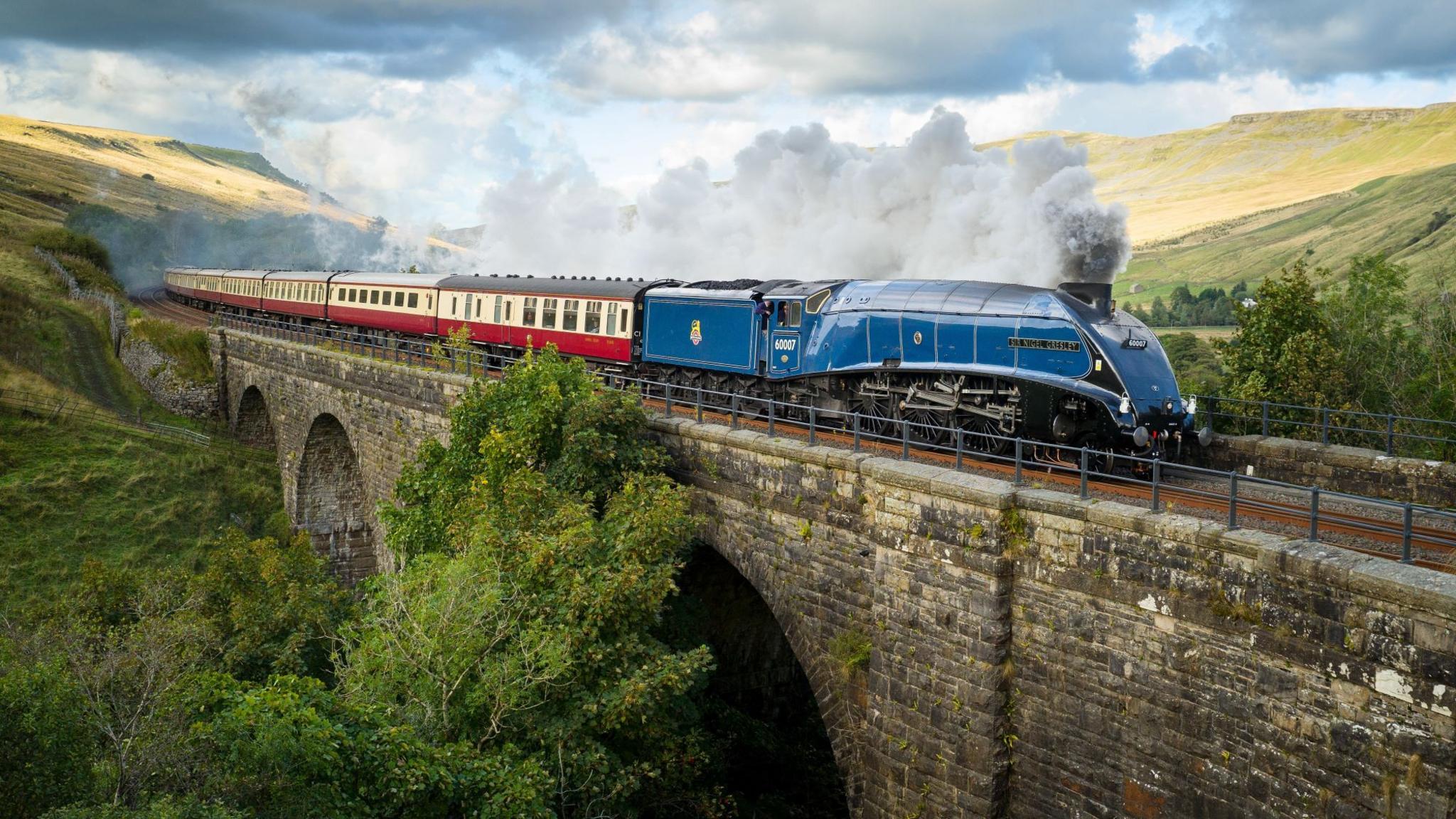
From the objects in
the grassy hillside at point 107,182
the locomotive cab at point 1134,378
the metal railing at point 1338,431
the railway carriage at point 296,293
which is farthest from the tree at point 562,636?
the grassy hillside at point 107,182

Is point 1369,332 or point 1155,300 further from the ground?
point 1155,300

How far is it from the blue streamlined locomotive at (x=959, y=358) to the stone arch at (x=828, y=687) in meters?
2.73

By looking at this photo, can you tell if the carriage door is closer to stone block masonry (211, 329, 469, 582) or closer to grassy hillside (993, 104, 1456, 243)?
stone block masonry (211, 329, 469, 582)

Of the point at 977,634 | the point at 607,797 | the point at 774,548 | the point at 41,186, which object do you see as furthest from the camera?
the point at 41,186

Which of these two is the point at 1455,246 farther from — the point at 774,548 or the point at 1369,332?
the point at 774,548

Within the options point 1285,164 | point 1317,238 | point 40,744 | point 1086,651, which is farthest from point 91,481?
point 1285,164

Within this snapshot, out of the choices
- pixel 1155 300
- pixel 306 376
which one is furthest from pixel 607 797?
pixel 1155 300

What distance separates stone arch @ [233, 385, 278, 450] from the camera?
38.7 m

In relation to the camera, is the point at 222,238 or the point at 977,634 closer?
the point at 977,634

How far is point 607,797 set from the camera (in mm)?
11734

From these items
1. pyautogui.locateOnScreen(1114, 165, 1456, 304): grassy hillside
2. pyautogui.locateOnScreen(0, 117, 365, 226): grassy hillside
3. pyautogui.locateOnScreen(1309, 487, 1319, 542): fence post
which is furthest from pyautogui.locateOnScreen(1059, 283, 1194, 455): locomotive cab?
pyautogui.locateOnScreen(1114, 165, 1456, 304): grassy hillside

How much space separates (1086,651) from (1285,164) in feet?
640

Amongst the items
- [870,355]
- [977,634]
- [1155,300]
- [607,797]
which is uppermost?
[1155,300]

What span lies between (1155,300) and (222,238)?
98.3m
